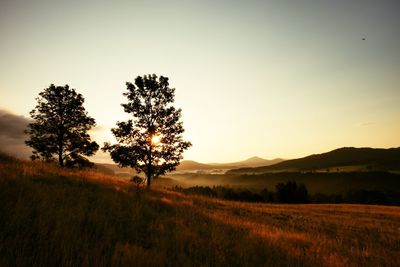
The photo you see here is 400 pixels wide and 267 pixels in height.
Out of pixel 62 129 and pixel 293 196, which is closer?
pixel 62 129

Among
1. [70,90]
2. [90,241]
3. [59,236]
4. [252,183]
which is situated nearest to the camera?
[59,236]

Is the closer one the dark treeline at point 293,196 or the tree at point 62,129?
the tree at point 62,129

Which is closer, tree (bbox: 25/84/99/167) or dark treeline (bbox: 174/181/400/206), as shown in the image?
tree (bbox: 25/84/99/167)

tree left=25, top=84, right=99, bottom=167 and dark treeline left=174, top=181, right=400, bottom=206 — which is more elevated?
tree left=25, top=84, right=99, bottom=167

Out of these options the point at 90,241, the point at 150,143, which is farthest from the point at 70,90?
the point at 90,241

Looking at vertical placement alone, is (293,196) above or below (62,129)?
below

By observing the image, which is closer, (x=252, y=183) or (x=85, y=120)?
(x=85, y=120)

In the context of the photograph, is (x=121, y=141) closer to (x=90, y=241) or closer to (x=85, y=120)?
(x=85, y=120)

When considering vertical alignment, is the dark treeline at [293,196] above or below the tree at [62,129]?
below

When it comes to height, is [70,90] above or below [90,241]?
above

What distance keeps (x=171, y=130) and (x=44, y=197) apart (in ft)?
54.8

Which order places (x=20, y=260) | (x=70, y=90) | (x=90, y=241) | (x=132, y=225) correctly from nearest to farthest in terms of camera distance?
(x=20, y=260), (x=90, y=241), (x=132, y=225), (x=70, y=90)

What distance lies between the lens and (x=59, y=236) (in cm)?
411

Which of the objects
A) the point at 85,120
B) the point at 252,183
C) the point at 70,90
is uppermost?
the point at 70,90
